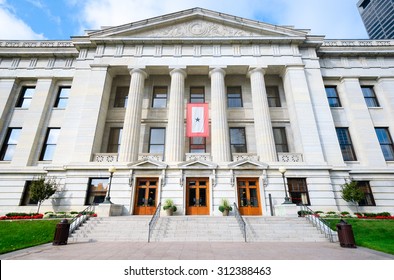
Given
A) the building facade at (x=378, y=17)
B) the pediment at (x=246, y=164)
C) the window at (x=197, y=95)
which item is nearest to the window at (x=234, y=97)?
the window at (x=197, y=95)

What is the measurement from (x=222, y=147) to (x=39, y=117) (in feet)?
61.9

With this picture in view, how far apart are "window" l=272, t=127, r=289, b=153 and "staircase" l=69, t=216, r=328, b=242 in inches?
341

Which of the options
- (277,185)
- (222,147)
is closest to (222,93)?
(222,147)

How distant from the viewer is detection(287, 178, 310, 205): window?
16984 mm

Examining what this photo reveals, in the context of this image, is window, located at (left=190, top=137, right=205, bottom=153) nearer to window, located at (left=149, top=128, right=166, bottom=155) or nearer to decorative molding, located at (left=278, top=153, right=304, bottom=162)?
window, located at (left=149, top=128, right=166, bottom=155)

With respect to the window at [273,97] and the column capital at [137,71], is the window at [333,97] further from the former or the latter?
the column capital at [137,71]

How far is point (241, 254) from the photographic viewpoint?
23.8 feet

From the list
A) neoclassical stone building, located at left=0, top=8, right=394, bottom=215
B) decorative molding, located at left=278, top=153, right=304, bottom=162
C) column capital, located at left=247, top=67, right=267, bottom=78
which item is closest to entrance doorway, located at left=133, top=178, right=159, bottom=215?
neoclassical stone building, located at left=0, top=8, right=394, bottom=215

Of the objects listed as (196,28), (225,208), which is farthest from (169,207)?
(196,28)

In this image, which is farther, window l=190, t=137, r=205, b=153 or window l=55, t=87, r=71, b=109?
window l=55, t=87, r=71, b=109

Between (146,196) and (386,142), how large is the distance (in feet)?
79.0

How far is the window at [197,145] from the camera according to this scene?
20.1 meters

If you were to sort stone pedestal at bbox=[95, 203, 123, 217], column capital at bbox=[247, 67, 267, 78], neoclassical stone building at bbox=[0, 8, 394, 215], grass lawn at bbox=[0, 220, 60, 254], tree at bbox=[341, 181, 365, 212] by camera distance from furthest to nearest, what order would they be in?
column capital at bbox=[247, 67, 267, 78] < neoclassical stone building at bbox=[0, 8, 394, 215] < tree at bbox=[341, 181, 365, 212] < stone pedestal at bbox=[95, 203, 123, 217] < grass lawn at bbox=[0, 220, 60, 254]

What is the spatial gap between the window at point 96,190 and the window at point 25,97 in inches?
508
